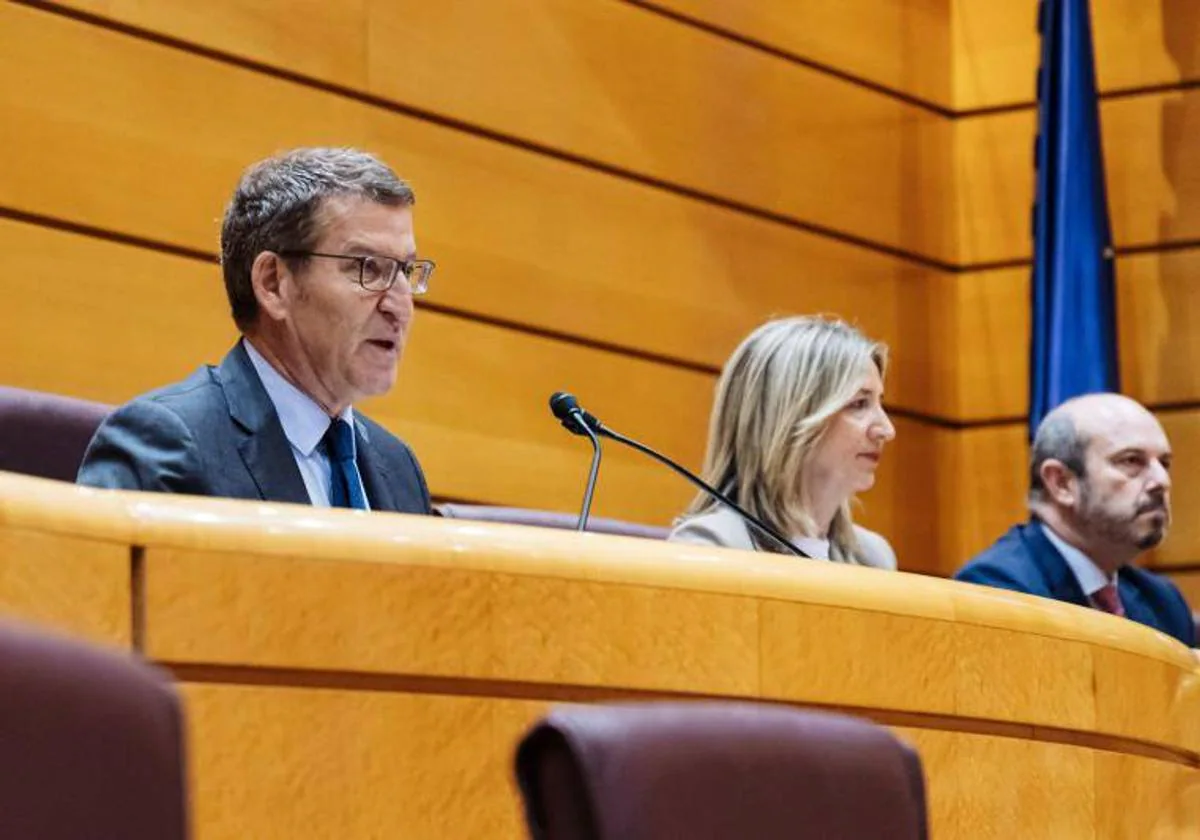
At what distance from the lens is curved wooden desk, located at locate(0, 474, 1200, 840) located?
1507mm

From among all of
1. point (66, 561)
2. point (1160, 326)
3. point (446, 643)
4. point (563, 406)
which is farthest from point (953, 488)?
point (66, 561)

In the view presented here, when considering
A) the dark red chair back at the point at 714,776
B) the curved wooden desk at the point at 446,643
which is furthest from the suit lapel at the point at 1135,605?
the dark red chair back at the point at 714,776

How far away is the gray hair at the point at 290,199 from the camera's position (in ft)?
8.48

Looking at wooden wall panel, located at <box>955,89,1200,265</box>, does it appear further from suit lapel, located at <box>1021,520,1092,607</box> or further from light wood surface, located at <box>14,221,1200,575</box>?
suit lapel, located at <box>1021,520,1092,607</box>

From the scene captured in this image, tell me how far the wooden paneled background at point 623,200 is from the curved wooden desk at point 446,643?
1.86m

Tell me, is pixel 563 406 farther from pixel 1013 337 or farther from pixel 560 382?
pixel 1013 337

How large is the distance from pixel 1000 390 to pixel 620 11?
142 cm

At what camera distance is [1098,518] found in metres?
3.87

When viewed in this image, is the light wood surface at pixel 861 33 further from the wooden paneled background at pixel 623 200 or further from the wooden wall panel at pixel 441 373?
the wooden wall panel at pixel 441 373

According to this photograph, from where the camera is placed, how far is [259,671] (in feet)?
5.07

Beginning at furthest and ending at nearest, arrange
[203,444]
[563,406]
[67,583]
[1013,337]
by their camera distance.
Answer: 1. [1013,337]
2. [563,406]
3. [203,444]
4. [67,583]

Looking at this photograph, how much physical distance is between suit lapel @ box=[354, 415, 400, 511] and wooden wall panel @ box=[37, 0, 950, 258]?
1.30 meters

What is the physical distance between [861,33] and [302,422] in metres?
3.00

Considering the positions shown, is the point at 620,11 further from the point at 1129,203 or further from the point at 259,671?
the point at 259,671
